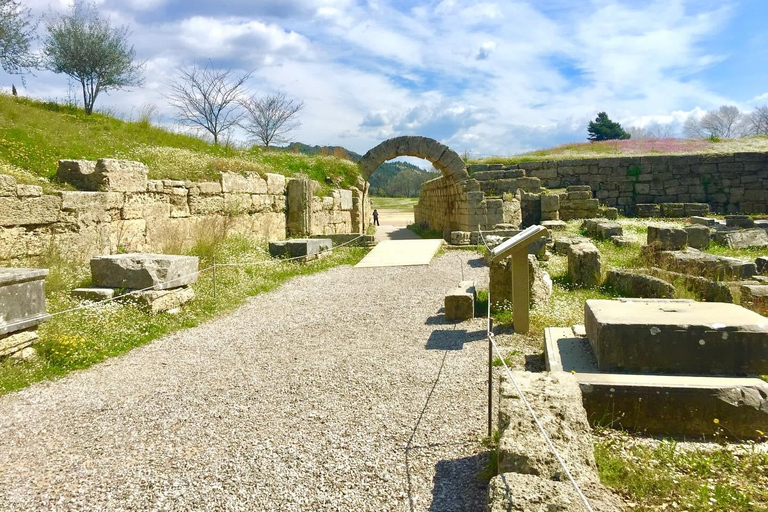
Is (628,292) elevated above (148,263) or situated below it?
below

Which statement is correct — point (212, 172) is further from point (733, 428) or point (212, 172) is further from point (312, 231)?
point (733, 428)

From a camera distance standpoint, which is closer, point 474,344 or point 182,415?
point 182,415

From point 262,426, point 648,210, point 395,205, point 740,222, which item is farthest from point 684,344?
point 395,205

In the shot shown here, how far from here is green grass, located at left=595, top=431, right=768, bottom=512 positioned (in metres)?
3.04

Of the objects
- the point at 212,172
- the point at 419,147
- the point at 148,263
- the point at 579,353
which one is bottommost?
the point at 579,353

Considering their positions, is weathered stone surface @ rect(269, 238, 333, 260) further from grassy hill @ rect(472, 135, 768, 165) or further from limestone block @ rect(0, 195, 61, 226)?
grassy hill @ rect(472, 135, 768, 165)

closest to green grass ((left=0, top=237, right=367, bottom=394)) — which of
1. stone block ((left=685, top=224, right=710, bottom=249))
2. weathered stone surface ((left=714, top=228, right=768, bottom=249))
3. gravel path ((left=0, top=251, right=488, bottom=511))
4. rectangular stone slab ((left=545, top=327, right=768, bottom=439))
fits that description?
gravel path ((left=0, top=251, right=488, bottom=511))

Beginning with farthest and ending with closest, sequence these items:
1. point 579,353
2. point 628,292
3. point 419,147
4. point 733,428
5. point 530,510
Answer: point 419,147 → point 628,292 → point 579,353 → point 733,428 → point 530,510

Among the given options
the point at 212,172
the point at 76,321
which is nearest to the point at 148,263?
the point at 76,321

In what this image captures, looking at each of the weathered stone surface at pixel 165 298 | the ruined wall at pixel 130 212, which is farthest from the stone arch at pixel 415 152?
the weathered stone surface at pixel 165 298

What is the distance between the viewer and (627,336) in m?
4.53

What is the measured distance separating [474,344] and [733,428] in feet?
9.32

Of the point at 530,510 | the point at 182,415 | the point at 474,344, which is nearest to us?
the point at 530,510

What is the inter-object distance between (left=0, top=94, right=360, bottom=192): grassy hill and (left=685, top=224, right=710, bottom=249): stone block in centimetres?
1084
